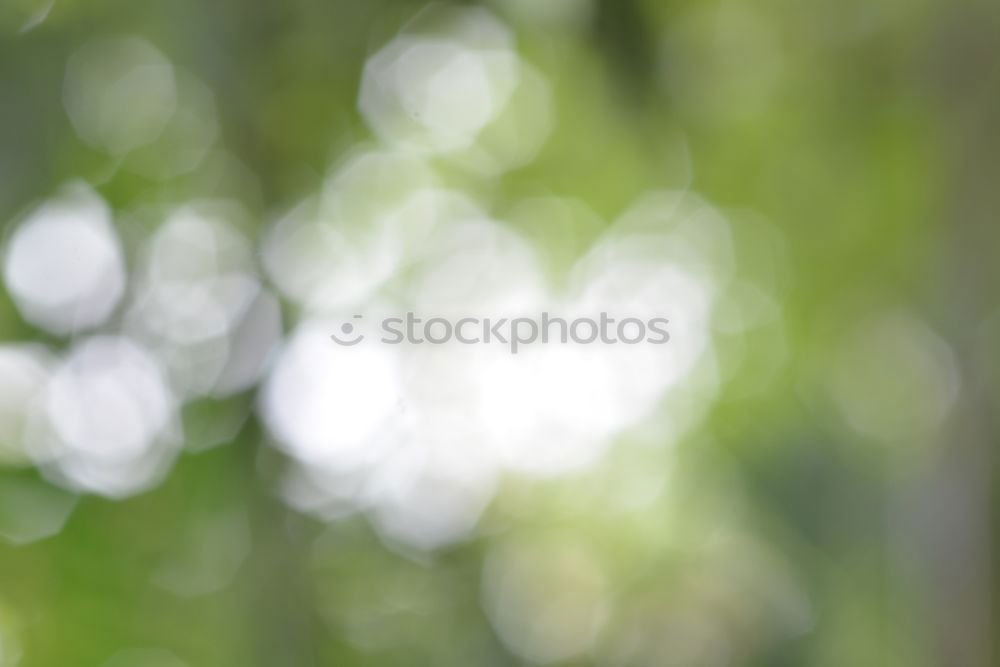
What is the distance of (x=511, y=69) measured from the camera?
0.88m

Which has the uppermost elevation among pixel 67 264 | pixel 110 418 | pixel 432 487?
pixel 67 264

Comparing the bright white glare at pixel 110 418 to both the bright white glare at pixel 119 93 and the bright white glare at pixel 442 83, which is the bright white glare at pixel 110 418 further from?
the bright white glare at pixel 442 83

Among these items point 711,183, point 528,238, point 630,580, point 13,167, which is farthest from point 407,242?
point 13,167

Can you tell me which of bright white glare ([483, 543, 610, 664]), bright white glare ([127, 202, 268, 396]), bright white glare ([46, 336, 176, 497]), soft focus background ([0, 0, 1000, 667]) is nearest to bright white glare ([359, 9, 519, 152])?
soft focus background ([0, 0, 1000, 667])

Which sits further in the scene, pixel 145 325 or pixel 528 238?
pixel 528 238

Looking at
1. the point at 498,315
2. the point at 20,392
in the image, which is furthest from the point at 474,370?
the point at 20,392

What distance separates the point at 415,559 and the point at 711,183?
1.48ft

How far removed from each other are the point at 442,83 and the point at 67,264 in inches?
16.9

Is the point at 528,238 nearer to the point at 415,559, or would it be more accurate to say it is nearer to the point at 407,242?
the point at 407,242

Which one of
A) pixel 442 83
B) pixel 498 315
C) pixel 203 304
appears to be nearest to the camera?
pixel 203 304

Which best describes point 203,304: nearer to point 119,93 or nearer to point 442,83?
point 119,93

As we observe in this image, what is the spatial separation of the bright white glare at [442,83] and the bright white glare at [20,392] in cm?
28

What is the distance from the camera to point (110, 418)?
1.92 ft

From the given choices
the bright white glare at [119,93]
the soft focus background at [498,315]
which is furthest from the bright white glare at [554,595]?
the bright white glare at [119,93]
